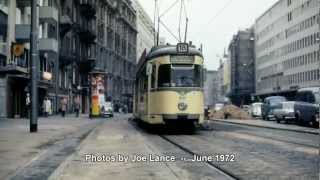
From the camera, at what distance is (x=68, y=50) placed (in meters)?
64.6

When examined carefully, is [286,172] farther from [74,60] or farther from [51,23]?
[74,60]

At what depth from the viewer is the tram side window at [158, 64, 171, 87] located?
23.1 meters

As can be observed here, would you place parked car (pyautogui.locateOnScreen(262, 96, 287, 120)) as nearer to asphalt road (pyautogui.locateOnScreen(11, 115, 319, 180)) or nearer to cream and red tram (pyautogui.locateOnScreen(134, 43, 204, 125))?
cream and red tram (pyautogui.locateOnScreen(134, 43, 204, 125))

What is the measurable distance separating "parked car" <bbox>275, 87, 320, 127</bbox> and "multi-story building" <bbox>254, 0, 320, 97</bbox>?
3887 centimetres

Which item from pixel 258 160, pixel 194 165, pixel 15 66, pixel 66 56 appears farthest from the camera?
pixel 66 56

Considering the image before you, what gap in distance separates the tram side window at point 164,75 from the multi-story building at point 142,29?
95.5m

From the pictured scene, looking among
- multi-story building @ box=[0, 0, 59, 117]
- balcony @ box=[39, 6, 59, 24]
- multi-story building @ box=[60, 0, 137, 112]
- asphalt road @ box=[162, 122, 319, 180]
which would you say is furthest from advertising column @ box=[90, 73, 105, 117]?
asphalt road @ box=[162, 122, 319, 180]

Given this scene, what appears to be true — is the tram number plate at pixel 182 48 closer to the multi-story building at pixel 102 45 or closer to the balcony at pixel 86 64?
the multi-story building at pixel 102 45

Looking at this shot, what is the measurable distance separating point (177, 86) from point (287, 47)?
278 feet

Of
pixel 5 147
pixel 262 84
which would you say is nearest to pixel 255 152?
pixel 5 147

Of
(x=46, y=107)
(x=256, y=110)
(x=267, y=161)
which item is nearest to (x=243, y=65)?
(x=256, y=110)

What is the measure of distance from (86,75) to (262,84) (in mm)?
59671

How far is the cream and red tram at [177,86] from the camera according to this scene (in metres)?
22.9

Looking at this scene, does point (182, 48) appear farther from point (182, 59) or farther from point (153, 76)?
point (153, 76)
